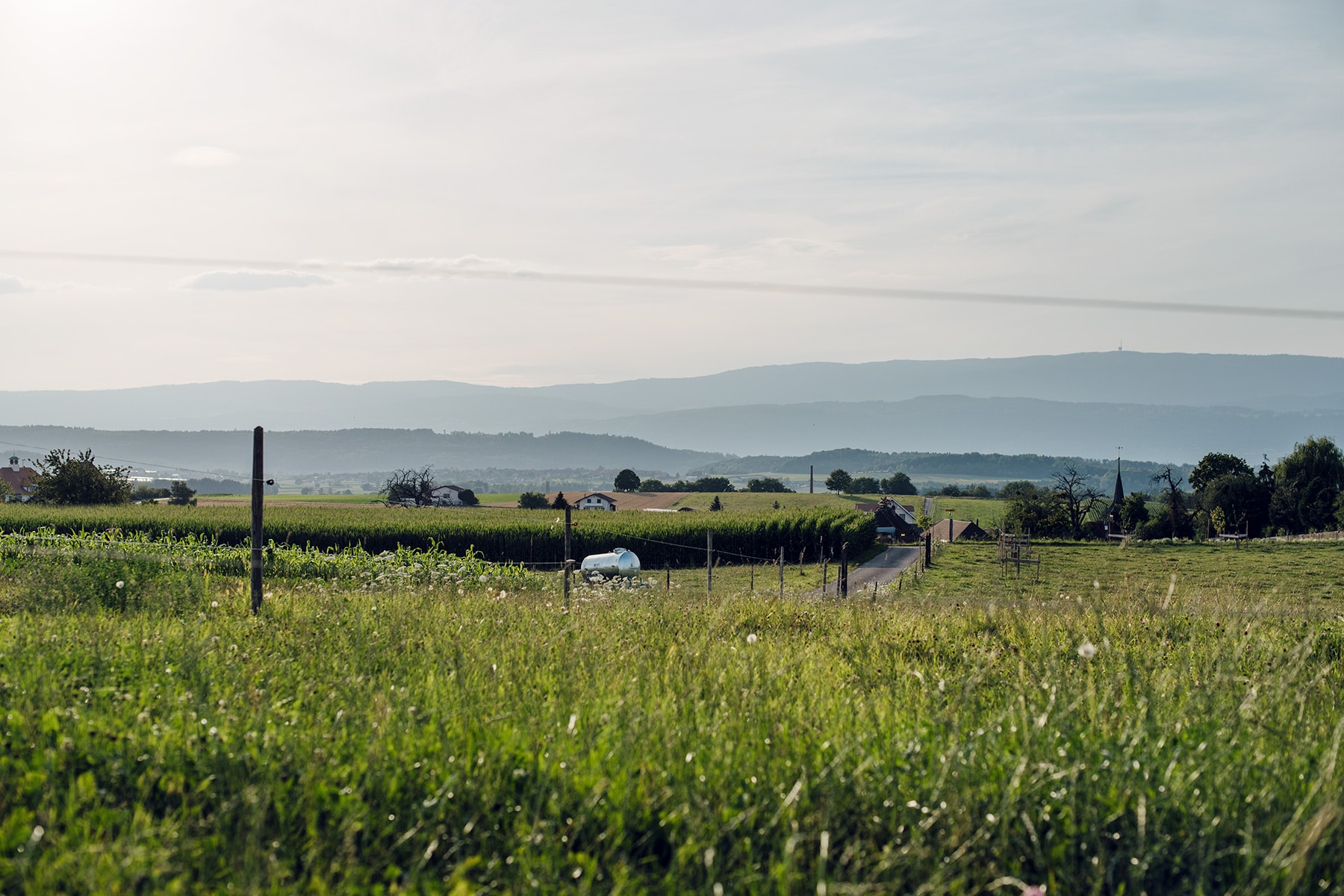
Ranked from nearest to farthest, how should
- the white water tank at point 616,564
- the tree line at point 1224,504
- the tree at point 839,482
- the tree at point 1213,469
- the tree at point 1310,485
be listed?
the white water tank at point 616,564 < the tree line at point 1224,504 < the tree at point 1310,485 < the tree at point 1213,469 < the tree at point 839,482

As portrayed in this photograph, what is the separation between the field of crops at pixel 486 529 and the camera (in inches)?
1610

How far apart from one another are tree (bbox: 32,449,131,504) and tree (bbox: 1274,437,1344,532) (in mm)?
86295

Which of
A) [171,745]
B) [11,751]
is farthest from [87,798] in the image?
[11,751]

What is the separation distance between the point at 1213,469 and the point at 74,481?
9531 centimetres

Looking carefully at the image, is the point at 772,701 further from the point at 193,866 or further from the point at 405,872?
the point at 193,866

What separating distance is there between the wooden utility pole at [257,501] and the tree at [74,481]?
4335 cm

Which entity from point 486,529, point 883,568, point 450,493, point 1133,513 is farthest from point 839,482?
point 486,529

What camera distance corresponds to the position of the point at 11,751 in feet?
13.2

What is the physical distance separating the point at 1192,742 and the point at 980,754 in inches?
46.0

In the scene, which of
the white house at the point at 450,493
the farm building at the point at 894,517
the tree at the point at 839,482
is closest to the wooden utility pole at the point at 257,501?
the farm building at the point at 894,517

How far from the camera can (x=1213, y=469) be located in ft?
284

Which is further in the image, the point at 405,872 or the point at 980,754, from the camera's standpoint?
the point at 980,754

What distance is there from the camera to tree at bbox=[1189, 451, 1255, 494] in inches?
3336

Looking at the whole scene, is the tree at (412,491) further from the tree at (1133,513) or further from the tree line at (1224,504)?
the tree at (1133,513)
